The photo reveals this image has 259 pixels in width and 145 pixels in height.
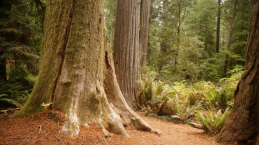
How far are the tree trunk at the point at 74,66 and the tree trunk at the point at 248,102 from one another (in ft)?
8.01

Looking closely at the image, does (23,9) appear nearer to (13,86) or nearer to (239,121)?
(13,86)

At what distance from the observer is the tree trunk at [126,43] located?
6.33 meters

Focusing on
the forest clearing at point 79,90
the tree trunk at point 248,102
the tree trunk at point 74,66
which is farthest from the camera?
the tree trunk at point 248,102

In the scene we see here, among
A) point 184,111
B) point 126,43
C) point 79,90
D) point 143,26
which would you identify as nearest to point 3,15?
point 126,43

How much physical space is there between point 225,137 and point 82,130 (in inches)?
124

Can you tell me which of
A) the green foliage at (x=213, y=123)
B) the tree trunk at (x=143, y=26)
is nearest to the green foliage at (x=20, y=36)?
A: the tree trunk at (x=143, y=26)

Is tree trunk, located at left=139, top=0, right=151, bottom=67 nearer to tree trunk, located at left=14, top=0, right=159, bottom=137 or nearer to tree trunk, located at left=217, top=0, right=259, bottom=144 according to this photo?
tree trunk, located at left=217, top=0, right=259, bottom=144

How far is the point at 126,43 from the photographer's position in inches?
251

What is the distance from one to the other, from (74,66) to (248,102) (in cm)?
363

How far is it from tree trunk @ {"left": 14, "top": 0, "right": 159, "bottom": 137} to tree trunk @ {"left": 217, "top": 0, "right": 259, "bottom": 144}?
2.44 meters

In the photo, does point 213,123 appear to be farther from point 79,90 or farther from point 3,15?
point 3,15

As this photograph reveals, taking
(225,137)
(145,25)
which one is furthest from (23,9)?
(225,137)

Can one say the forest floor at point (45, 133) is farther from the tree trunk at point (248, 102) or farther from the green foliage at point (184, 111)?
the green foliage at point (184, 111)

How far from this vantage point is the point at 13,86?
Answer: 17.4 feet
